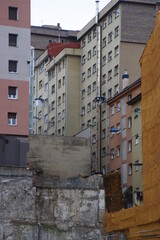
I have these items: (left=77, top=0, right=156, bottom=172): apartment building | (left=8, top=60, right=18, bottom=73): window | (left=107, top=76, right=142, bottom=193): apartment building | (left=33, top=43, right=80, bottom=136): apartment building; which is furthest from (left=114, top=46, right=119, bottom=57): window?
(left=8, top=60, right=18, bottom=73): window

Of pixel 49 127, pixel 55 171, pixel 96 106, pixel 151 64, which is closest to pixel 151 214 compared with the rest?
pixel 151 64

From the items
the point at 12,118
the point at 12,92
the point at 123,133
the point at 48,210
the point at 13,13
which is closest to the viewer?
the point at 48,210

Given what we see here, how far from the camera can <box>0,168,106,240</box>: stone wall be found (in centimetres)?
6681

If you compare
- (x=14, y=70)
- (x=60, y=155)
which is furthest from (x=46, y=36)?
(x=14, y=70)

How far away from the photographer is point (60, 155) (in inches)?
3369

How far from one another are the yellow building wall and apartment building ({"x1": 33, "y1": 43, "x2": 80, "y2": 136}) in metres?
53.1

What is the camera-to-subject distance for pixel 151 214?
167 ft

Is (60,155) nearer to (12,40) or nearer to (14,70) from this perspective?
(14,70)

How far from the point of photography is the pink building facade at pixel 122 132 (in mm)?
90062

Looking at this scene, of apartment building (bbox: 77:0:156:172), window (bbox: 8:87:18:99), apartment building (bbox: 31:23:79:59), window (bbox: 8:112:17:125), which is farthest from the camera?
apartment building (bbox: 31:23:79:59)

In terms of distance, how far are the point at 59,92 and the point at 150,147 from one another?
201 feet

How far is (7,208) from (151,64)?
68.8 feet

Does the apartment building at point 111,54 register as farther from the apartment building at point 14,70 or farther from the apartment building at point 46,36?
the apartment building at point 14,70

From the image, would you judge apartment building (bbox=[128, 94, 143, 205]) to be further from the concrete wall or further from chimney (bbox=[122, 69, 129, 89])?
chimney (bbox=[122, 69, 129, 89])
